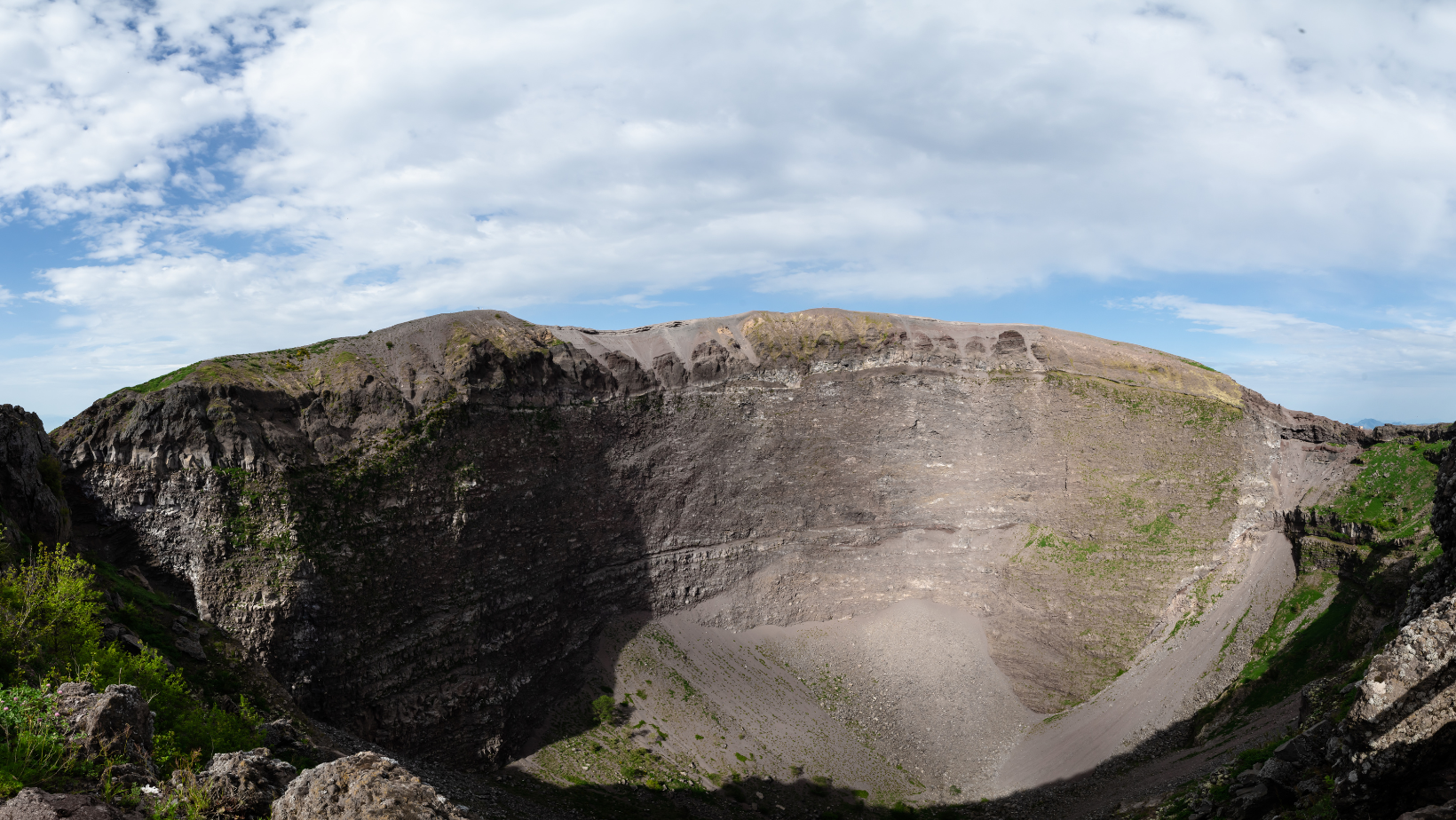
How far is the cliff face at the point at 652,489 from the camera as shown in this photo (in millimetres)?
38719

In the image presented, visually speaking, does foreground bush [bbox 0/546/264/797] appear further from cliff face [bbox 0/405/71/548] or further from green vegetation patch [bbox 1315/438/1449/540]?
green vegetation patch [bbox 1315/438/1449/540]

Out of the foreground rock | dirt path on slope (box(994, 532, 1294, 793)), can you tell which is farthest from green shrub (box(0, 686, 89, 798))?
dirt path on slope (box(994, 532, 1294, 793))

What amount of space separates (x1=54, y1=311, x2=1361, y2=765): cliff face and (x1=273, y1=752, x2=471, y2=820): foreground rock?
28295mm

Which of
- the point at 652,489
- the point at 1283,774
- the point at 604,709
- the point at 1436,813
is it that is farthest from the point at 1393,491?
the point at 604,709

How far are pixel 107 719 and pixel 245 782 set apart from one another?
10.7 ft

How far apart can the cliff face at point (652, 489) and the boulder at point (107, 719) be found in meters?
23.8

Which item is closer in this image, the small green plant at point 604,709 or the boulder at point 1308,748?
the boulder at point 1308,748

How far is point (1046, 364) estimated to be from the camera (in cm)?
6088

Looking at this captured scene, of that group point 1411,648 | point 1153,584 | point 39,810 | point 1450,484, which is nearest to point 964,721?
point 1153,584

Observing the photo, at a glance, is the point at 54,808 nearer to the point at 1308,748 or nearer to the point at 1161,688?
the point at 1308,748

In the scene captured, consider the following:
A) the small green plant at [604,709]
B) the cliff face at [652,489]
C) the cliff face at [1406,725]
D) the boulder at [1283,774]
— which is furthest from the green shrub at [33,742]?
the small green plant at [604,709]

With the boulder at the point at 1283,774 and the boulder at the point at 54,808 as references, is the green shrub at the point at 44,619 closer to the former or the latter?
the boulder at the point at 54,808

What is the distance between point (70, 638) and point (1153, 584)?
6184cm

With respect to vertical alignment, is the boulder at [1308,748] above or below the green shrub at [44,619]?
below
